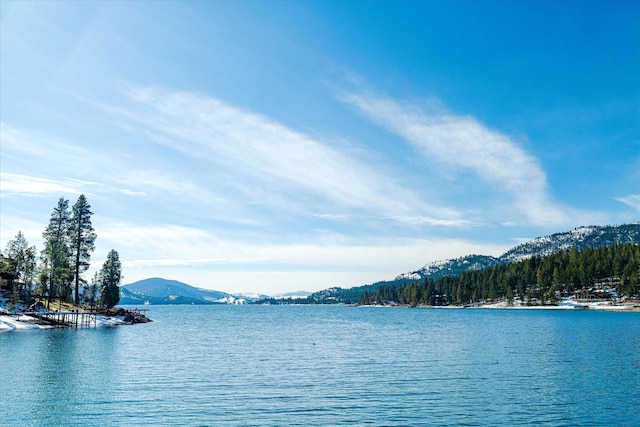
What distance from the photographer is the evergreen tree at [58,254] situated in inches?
4921

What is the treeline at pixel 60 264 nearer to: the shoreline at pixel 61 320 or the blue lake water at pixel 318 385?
the shoreline at pixel 61 320

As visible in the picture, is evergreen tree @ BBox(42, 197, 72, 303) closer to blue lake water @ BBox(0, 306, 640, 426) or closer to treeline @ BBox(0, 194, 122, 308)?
treeline @ BBox(0, 194, 122, 308)

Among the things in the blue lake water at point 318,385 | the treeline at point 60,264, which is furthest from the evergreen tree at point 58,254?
the blue lake water at point 318,385

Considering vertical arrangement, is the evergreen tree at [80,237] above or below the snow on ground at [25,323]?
above

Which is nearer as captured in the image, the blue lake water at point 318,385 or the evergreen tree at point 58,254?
the blue lake water at point 318,385

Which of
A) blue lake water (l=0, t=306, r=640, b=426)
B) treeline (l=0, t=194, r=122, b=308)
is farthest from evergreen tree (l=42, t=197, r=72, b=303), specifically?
blue lake water (l=0, t=306, r=640, b=426)

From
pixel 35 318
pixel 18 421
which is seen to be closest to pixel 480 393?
pixel 18 421

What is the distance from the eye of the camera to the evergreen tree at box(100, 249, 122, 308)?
145625mm

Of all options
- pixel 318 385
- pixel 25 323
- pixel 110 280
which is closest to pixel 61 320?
pixel 25 323

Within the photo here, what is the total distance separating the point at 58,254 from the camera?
4943 inches

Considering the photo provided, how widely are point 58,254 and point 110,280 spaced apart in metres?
24.4

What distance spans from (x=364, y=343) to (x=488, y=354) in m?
26.4

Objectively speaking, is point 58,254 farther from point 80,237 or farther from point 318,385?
point 318,385

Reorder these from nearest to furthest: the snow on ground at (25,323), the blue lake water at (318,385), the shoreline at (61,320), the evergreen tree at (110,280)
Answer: the blue lake water at (318,385)
the snow on ground at (25,323)
the shoreline at (61,320)
the evergreen tree at (110,280)
